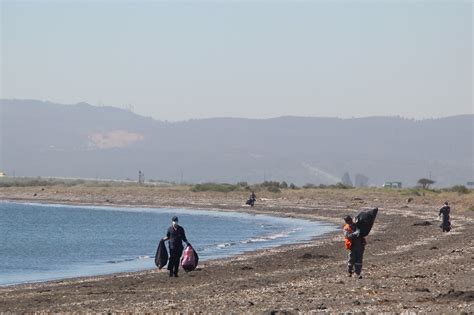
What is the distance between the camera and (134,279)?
28.8m

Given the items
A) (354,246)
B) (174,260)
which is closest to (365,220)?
(354,246)

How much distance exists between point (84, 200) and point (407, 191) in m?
28.9

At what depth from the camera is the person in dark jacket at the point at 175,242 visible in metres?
27.5

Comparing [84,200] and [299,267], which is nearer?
[299,267]

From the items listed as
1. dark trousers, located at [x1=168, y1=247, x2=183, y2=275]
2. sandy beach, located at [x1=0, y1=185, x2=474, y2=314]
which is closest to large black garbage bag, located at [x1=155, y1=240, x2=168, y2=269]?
dark trousers, located at [x1=168, y1=247, x2=183, y2=275]

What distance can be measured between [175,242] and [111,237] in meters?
26.9

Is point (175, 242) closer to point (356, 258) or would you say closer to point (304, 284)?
point (304, 284)

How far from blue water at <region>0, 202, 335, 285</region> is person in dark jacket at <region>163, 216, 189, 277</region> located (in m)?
5.25

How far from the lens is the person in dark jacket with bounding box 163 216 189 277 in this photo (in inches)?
1081

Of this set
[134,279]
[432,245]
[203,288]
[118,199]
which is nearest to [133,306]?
[203,288]

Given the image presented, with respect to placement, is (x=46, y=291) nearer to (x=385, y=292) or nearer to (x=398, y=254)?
(x=385, y=292)

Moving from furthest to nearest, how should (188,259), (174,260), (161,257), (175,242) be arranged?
(188,259) < (161,257) < (174,260) < (175,242)

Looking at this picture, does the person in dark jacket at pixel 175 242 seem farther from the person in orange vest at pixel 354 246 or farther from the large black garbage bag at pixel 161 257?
the person in orange vest at pixel 354 246

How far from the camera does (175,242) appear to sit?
27.5 metres
